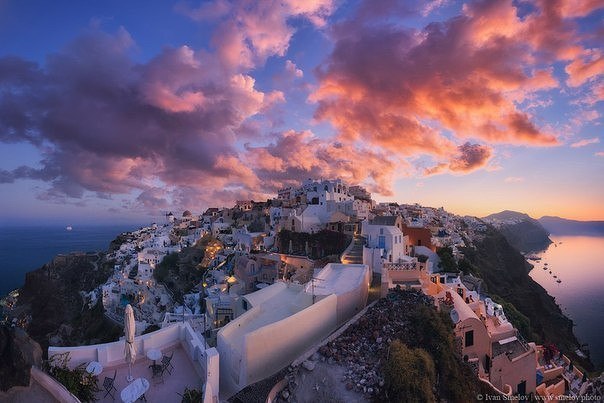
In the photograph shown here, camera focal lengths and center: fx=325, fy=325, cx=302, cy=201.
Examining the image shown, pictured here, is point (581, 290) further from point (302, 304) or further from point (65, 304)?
point (65, 304)

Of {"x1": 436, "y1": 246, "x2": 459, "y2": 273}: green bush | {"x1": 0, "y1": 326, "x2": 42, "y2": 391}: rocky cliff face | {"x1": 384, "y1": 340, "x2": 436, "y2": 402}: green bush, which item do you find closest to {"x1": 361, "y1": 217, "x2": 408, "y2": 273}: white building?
{"x1": 436, "y1": 246, "x2": 459, "y2": 273}: green bush

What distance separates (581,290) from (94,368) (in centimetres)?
7071

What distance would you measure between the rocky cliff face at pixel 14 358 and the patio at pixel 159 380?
2.14 m

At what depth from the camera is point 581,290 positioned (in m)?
54.4

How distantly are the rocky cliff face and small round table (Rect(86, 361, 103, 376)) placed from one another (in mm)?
1753

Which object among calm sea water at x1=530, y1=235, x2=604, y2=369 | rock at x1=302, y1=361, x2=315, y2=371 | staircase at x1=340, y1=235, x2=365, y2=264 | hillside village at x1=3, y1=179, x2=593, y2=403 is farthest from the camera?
calm sea water at x1=530, y1=235, x2=604, y2=369

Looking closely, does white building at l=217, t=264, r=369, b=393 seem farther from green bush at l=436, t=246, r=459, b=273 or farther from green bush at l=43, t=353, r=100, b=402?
green bush at l=436, t=246, r=459, b=273

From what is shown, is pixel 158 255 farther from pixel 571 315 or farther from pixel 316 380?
pixel 571 315

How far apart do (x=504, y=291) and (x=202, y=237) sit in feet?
120

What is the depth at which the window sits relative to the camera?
13153 mm

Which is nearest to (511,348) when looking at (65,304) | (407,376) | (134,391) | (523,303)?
(407,376)

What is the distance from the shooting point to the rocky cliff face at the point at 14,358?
5.01 metres

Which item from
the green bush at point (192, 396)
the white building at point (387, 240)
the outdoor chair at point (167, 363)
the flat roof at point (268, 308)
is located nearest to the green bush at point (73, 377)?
the outdoor chair at point (167, 363)

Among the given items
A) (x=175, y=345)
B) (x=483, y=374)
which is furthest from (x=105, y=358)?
(x=483, y=374)
